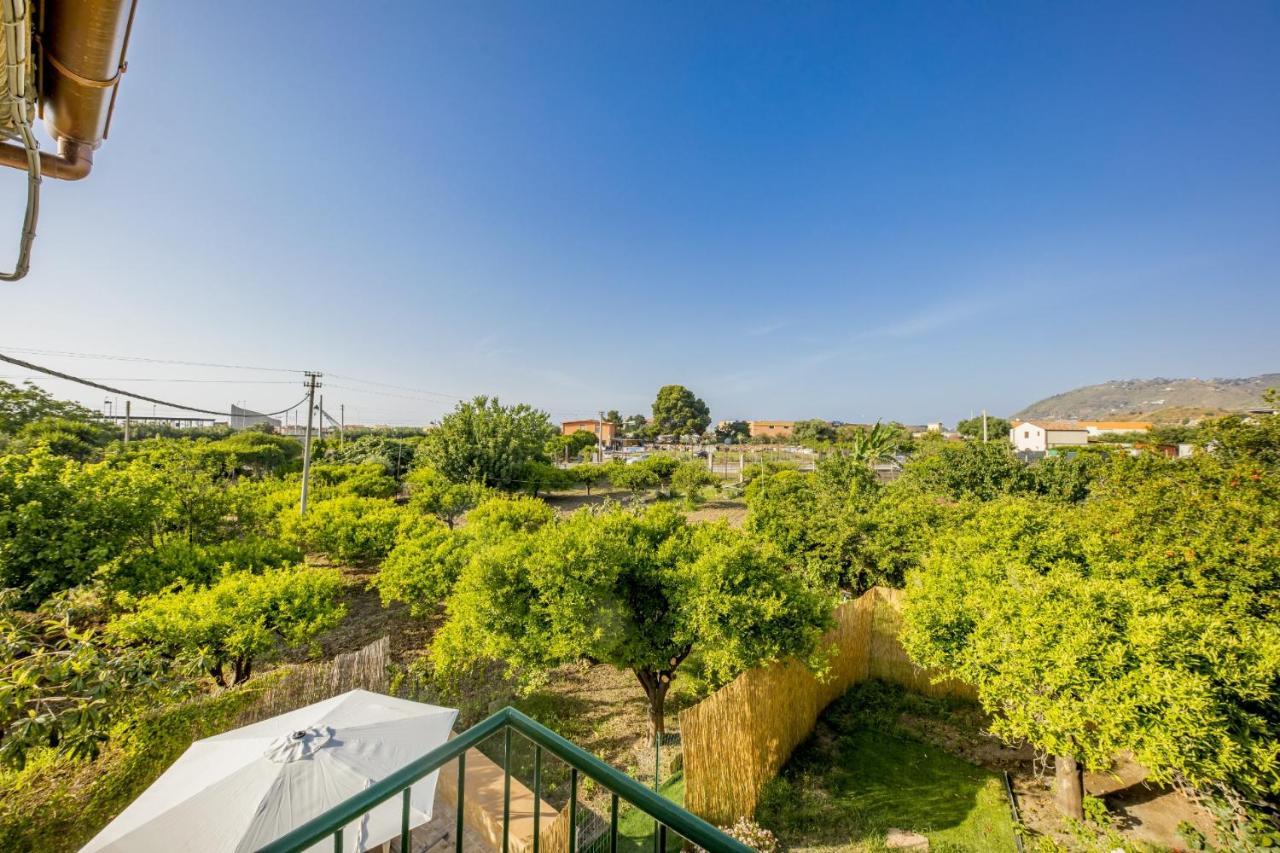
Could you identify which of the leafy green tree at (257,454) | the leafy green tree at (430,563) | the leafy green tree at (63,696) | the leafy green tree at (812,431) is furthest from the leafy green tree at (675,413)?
the leafy green tree at (63,696)

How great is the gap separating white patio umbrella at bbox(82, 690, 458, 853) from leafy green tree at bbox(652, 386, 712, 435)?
52636 mm

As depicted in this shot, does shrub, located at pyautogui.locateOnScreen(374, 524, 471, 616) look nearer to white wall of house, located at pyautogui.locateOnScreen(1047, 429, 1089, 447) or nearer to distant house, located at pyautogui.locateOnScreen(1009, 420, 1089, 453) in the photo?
distant house, located at pyautogui.locateOnScreen(1009, 420, 1089, 453)

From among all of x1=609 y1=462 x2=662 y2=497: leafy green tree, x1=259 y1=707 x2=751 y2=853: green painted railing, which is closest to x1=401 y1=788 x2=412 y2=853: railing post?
x1=259 y1=707 x2=751 y2=853: green painted railing

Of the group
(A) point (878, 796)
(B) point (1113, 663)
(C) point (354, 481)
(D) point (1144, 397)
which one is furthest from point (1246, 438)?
(D) point (1144, 397)

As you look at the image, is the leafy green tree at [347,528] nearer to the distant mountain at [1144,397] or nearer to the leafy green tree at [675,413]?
the leafy green tree at [675,413]

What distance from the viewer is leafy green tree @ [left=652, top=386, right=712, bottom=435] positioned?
56.8 meters

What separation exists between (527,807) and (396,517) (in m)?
8.82

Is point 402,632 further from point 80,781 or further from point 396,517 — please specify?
point 80,781

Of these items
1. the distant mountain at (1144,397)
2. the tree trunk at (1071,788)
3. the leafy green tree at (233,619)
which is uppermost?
the distant mountain at (1144,397)

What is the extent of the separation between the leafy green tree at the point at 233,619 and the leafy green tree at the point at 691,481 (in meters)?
18.6

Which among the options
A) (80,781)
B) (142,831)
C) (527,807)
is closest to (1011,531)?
(527,807)

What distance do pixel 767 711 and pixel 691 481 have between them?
62.1 feet

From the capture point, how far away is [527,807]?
16.0 ft

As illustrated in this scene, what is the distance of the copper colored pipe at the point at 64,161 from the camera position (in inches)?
71.4
